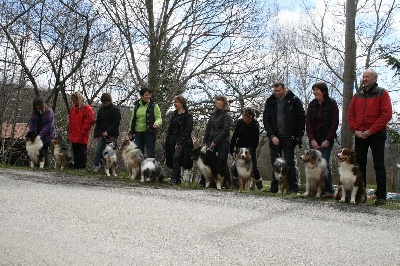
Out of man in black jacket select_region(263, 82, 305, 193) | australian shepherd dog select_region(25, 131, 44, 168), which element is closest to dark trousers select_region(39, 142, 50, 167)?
australian shepherd dog select_region(25, 131, 44, 168)

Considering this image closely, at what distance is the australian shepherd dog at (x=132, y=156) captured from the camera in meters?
11.4

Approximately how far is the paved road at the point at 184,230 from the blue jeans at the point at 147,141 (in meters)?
3.36

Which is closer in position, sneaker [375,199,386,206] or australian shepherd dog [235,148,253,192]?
sneaker [375,199,386,206]

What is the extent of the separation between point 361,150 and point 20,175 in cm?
747

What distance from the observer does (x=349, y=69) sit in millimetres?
10609

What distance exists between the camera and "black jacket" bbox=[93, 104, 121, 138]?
39.6ft

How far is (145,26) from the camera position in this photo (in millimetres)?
17469

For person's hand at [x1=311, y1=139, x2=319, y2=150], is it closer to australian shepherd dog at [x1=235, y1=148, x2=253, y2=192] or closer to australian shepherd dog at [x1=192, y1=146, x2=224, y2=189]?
australian shepherd dog at [x1=235, y1=148, x2=253, y2=192]

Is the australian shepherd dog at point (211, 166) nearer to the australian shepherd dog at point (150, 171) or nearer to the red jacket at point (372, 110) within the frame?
the australian shepherd dog at point (150, 171)

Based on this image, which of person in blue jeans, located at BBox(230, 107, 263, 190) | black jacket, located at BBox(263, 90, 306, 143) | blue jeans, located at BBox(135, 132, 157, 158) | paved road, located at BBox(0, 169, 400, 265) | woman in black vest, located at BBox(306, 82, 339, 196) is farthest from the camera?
blue jeans, located at BBox(135, 132, 157, 158)

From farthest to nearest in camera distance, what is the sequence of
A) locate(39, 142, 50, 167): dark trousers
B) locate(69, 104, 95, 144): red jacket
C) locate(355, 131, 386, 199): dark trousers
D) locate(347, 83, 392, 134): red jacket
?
locate(39, 142, 50, 167): dark trousers → locate(69, 104, 95, 144): red jacket → locate(355, 131, 386, 199): dark trousers → locate(347, 83, 392, 134): red jacket

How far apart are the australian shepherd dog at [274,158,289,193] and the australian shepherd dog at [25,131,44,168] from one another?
23.6 feet

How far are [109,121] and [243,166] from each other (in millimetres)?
4011

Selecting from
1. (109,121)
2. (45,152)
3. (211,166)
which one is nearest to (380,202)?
(211,166)
